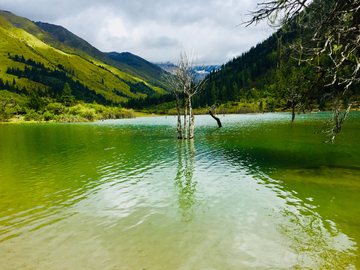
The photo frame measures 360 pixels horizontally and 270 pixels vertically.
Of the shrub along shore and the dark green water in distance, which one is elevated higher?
the shrub along shore

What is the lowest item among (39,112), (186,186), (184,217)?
(186,186)

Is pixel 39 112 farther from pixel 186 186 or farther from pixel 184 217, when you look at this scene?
pixel 184 217

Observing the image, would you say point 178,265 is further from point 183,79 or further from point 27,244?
point 183,79

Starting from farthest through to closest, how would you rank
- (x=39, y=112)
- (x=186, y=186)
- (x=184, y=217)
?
(x=39, y=112) < (x=186, y=186) < (x=184, y=217)

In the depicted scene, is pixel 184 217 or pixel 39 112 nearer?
pixel 184 217

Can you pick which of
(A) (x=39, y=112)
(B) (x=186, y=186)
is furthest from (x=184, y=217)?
(A) (x=39, y=112)

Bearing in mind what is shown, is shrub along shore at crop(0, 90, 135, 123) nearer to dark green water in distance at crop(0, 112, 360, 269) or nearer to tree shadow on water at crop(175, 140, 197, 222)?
dark green water in distance at crop(0, 112, 360, 269)

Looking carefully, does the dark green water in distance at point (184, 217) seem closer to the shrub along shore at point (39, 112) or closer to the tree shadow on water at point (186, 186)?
the tree shadow on water at point (186, 186)

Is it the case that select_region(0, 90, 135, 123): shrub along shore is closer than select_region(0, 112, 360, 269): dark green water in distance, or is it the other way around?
select_region(0, 112, 360, 269): dark green water in distance

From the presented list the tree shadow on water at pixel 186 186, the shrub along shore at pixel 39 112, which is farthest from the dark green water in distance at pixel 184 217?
the shrub along shore at pixel 39 112

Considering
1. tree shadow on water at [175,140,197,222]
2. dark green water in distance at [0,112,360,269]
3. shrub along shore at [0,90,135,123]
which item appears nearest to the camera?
dark green water in distance at [0,112,360,269]


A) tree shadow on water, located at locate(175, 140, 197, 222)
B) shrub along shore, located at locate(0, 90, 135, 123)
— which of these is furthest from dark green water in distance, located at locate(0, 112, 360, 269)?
shrub along shore, located at locate(0, 90, 135, 123)

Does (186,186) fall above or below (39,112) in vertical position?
below

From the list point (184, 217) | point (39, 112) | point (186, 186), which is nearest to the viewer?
point (184, 217)
